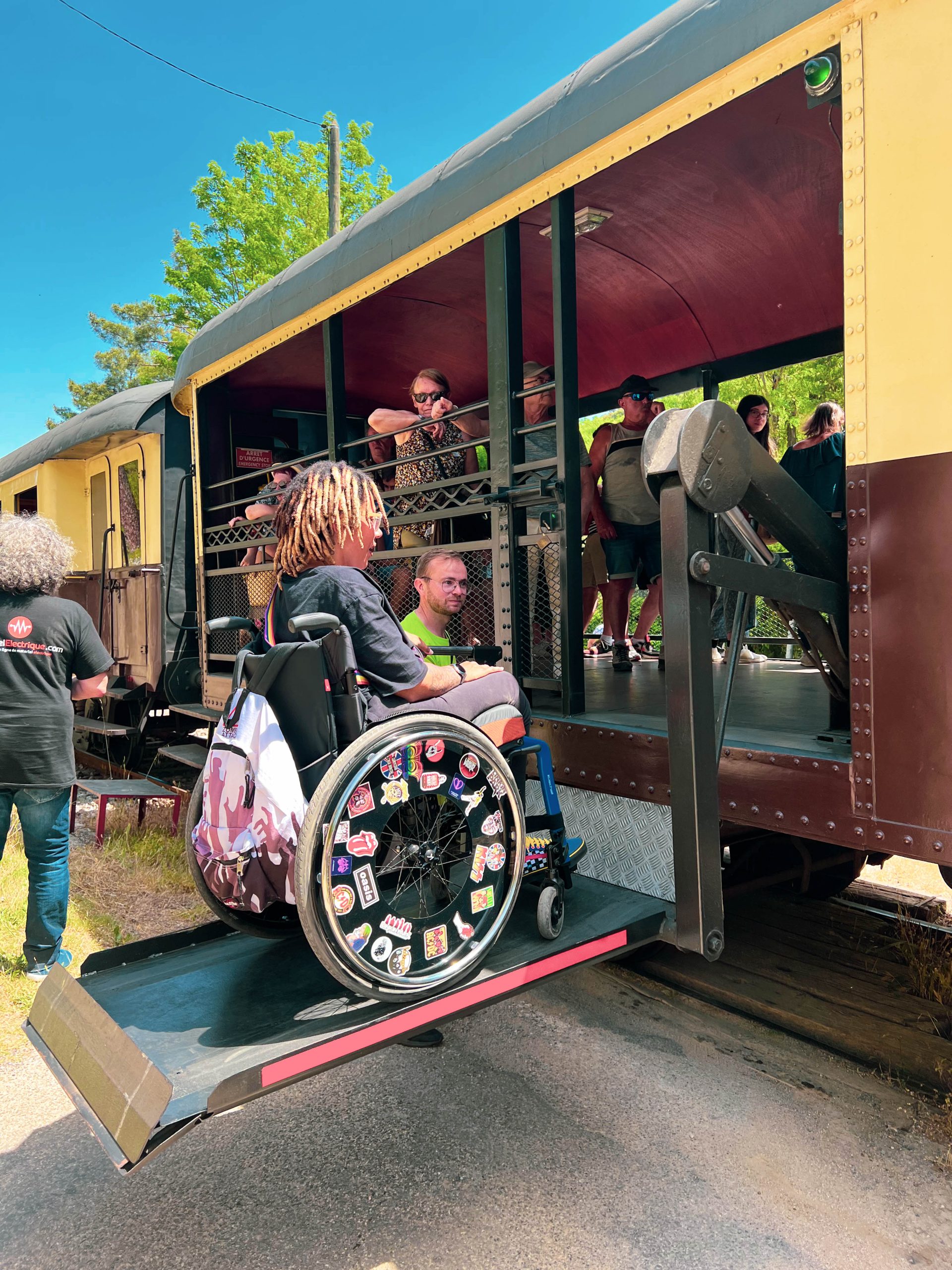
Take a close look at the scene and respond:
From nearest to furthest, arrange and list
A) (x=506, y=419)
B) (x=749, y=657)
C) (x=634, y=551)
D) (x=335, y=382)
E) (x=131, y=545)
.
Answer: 1. (x=506, y=419)
2. (x=335, y=382)
3. (x=634, y=551)
4. (x=749, y=657)
5. (x=131, y=545)

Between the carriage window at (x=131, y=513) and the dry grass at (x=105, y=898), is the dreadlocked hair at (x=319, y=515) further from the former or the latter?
the carriage window at (x=131, y=513)

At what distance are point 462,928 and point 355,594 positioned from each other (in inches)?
31.7

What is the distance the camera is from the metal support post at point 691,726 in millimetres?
1951

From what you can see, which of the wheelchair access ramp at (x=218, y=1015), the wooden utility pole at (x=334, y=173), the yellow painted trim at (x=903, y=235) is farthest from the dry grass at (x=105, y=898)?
the wooden utility pole at (x=334, y=173)

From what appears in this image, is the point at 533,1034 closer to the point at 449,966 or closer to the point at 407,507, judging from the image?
the point at 449,966

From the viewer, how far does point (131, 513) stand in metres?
7.05


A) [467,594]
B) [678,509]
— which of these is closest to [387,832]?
[678,509]

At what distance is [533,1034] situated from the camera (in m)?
3.16

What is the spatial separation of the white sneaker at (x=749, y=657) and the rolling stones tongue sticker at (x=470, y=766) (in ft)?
12.3

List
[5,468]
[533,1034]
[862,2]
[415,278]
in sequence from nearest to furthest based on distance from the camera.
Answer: [862,2]
[533,1034]
[415,278]
[5,468]

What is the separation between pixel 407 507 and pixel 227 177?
40.1ft

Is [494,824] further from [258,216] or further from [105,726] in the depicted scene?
[258,216]

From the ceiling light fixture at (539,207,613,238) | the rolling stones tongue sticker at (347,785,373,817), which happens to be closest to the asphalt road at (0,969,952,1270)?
the rolling stones tongue sticker at (347,785,373,817)

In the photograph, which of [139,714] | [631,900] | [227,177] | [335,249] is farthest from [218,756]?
[227,177]
